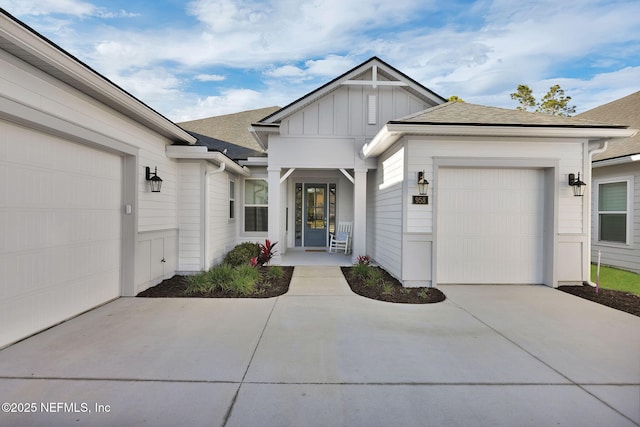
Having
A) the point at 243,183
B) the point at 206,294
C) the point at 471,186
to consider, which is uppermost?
the point at 243,183

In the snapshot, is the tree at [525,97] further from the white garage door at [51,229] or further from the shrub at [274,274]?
the white garage door at [51,229]

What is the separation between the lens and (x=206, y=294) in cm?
573

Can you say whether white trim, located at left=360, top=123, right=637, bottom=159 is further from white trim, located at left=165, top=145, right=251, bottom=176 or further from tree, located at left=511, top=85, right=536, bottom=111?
tree, located at left=511, top=85, right=536, bottom=111

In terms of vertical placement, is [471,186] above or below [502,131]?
below

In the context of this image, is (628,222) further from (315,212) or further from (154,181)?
(154,181)

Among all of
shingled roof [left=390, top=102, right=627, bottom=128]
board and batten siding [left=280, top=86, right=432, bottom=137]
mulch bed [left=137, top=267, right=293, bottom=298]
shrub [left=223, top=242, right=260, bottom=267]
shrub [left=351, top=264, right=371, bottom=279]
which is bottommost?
mulch bed [left=137, top=267, right=293, bottom=298]

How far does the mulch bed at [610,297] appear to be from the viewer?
199 inches

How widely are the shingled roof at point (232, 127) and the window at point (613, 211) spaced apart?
966 centimetres

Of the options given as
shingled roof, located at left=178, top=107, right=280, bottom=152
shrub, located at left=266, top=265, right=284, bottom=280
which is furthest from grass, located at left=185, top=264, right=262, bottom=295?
shingled roof, located at left=178, top=107, right=280, bottom=152

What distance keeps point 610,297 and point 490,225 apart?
2.19 metres

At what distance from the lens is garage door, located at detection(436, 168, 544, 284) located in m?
6.22

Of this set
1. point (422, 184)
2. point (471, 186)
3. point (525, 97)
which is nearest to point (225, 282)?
point (422, 184)

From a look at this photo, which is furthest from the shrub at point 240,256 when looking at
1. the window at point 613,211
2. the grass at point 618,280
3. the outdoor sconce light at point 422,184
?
the window at point 613,211

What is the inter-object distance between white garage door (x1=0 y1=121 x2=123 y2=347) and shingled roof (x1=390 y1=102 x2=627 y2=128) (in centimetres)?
485
